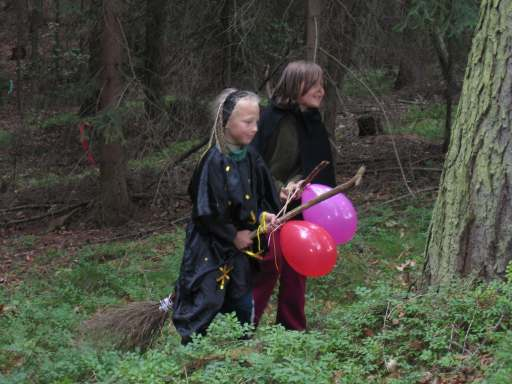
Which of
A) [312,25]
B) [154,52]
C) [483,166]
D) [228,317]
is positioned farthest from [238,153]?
[154,52]

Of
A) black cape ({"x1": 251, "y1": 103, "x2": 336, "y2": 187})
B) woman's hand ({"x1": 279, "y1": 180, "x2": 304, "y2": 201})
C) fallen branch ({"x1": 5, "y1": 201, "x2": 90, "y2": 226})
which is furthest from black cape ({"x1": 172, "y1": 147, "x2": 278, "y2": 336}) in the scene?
fallen branch ({"x1": 5, "y1": 201, "x2": 90, "y2": 226})

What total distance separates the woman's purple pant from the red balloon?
0.44 metres

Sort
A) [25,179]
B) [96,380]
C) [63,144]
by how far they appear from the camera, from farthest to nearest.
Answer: [25,179], [63,144], [96,380]

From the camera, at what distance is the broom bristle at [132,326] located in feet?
16.7

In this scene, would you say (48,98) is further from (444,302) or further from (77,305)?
(444,302)

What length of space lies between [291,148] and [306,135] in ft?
0.49

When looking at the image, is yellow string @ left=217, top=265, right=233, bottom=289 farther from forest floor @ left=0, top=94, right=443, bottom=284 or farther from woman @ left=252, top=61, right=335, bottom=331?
forest floor @ left=0, top=94, right=443, bottom=284

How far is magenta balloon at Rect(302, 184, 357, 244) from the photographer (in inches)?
202

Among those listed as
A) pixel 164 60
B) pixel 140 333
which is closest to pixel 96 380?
pixel 140 333

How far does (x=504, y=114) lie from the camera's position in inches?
166

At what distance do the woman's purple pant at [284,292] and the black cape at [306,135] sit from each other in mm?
752

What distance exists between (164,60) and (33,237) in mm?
4126

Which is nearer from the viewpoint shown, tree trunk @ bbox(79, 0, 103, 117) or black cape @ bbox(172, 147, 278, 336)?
black cape @ bbox(172, 147, 278, 336)

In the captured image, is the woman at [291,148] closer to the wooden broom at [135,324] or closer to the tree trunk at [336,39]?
the wooden broom at [135,324]
